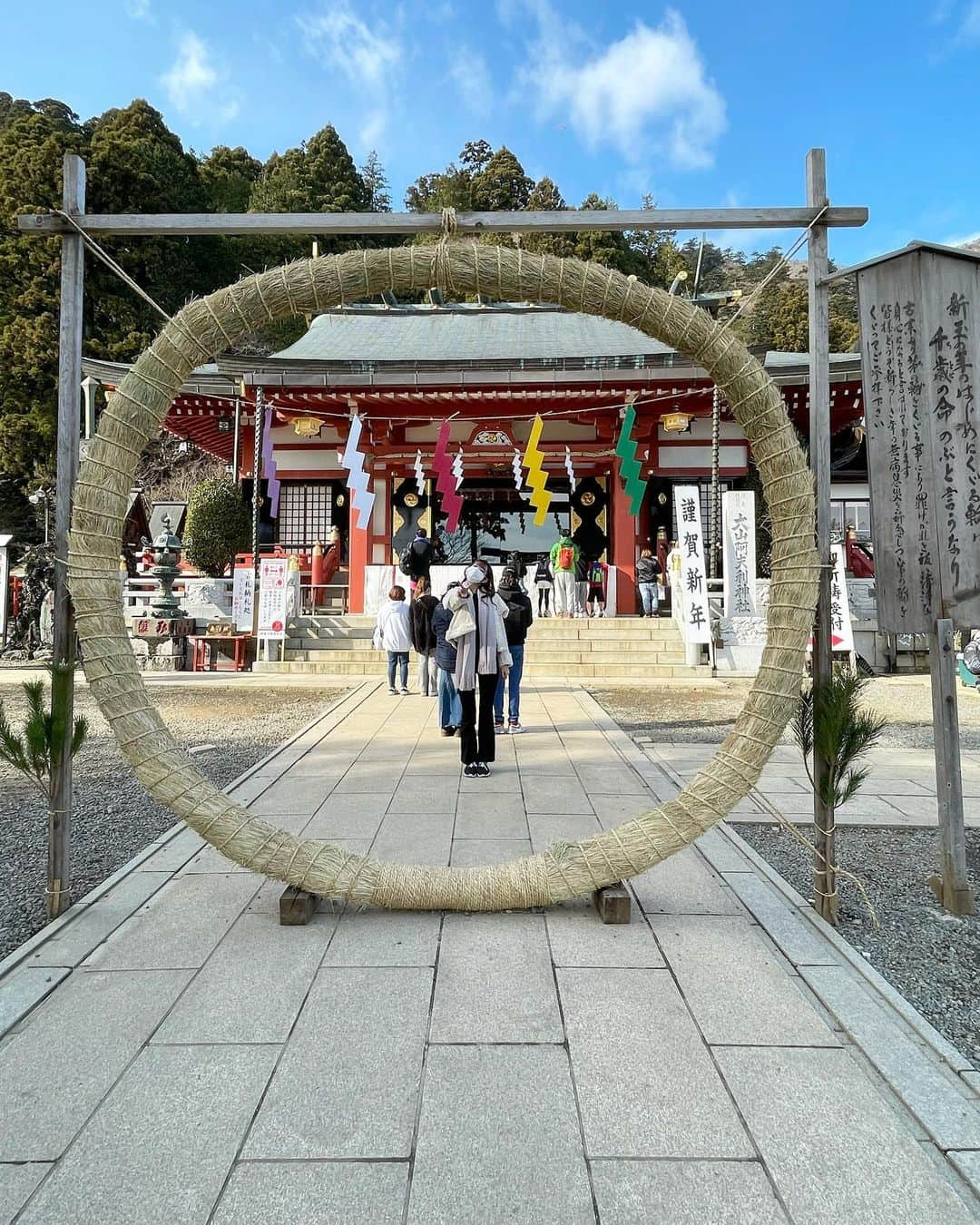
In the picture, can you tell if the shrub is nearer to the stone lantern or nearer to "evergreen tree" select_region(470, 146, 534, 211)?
the stone lantern

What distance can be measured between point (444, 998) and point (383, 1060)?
1.16 feet

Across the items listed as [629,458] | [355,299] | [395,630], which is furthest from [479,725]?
[629,458]

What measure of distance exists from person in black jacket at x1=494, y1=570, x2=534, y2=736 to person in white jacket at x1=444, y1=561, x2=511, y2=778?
99 centimetres

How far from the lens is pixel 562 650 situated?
11.9 meters

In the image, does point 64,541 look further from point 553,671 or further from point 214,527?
point 214,527

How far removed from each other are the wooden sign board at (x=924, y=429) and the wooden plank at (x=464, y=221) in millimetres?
398

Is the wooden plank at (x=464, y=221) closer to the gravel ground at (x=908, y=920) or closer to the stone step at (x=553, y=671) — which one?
the gravel ground at (x=908, y=920)

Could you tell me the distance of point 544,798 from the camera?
474cm

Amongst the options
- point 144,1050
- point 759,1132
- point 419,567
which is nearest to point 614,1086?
point 759,1132

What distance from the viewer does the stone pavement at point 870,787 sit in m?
4.52

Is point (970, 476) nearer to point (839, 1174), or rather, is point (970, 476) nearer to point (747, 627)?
point (839, 1174)

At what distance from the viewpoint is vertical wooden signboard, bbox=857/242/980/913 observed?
301cm

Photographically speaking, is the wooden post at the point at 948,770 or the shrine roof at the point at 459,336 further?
the shrine roof at the point at 459,336

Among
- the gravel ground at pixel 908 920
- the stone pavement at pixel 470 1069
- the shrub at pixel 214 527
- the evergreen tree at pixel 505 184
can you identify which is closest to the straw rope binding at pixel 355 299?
the stone pavement at pixel 470 1069
